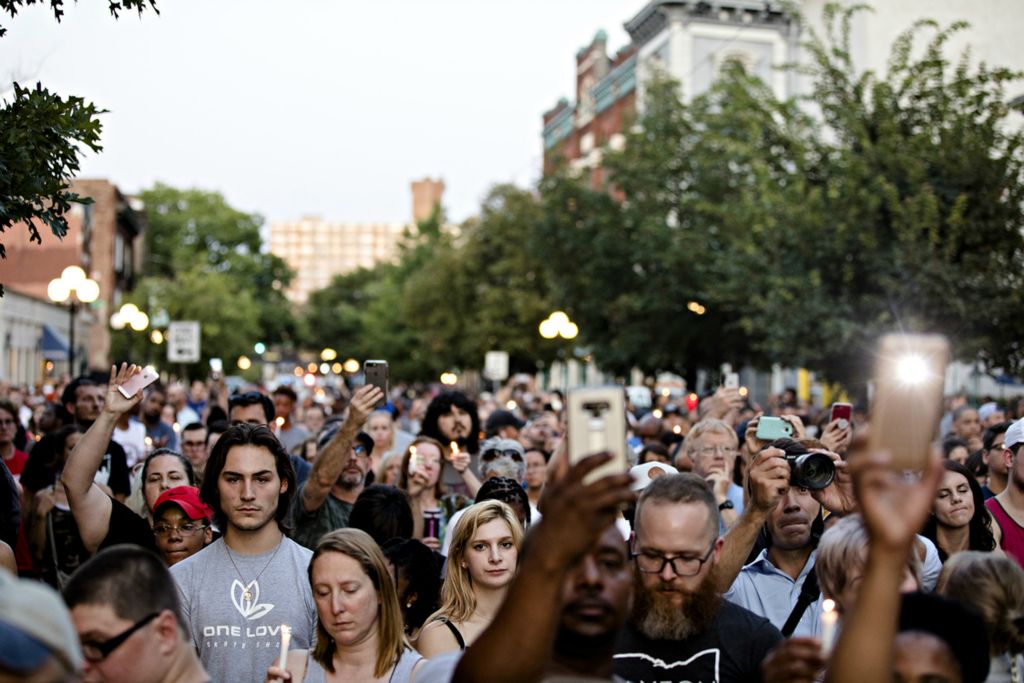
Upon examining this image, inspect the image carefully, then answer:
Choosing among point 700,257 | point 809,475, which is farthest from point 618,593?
point 700,257

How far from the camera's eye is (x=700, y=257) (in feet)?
115

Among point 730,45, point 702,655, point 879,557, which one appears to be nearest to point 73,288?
point 702,655

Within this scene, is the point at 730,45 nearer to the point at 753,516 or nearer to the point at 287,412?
the point at 287,412

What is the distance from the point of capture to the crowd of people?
2963mm

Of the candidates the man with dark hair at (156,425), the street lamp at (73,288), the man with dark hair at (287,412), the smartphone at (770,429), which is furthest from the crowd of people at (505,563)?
the street lamp at (73,288)

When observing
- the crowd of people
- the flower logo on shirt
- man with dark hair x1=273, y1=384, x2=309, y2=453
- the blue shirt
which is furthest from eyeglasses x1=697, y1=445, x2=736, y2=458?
man with dark hair x1=273, y1=384, x2=309, y2=453

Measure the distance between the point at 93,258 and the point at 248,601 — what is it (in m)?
64.9

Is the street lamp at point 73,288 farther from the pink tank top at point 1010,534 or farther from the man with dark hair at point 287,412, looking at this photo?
the pink tank top at point 1010,534

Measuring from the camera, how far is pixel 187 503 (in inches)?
270

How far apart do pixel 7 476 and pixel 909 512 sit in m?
Result: 5.87

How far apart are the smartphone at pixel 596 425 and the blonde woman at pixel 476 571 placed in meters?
2.61

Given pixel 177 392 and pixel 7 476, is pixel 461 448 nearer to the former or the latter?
pixel 7 476

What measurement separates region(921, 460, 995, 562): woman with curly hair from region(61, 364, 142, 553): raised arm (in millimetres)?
3878

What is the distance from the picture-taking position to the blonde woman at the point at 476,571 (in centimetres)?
564
